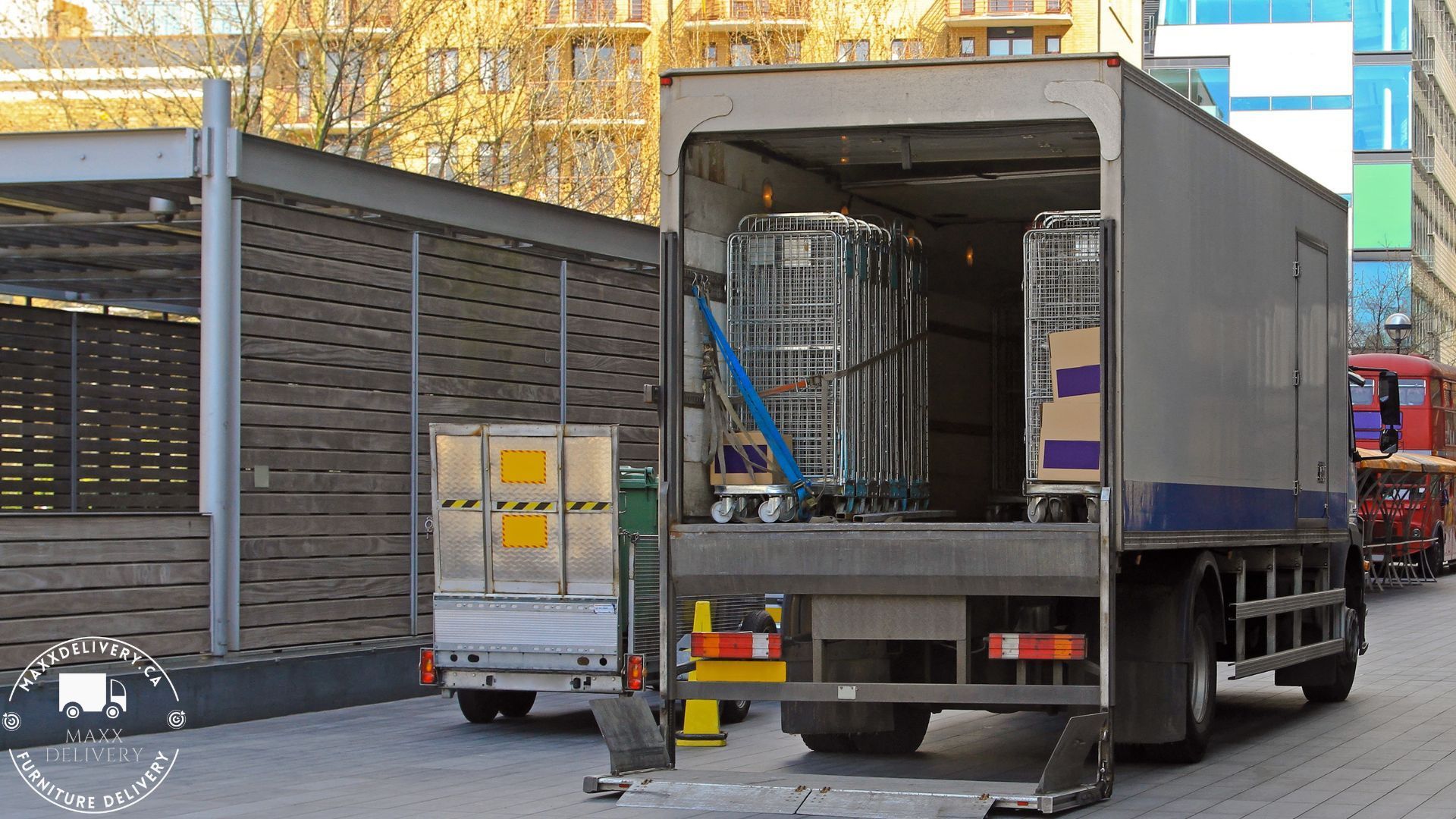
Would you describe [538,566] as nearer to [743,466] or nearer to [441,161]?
[743,466]

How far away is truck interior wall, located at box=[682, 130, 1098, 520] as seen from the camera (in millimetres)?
9805

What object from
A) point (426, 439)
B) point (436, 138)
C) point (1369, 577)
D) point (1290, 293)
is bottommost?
point (1369, 577)

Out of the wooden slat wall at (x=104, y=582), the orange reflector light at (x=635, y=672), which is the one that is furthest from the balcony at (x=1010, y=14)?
the orange reflector light at (x=635, y=672)

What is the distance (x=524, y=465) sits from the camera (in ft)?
39.0

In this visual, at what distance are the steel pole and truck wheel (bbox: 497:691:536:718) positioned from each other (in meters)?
1.89

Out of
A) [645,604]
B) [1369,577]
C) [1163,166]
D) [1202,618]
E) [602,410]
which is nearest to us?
[1163,166]

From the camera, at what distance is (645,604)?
1185 cm

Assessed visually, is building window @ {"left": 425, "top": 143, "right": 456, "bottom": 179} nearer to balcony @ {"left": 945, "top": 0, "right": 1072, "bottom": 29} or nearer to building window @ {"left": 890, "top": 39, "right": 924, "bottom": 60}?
building window @ {"left": 890, "top": 39, "right": 924, "bottom": 60}

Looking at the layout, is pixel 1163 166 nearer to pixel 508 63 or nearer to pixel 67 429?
pixel 67 429

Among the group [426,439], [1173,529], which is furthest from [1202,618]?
[426,439]

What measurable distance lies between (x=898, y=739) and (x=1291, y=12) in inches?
3040

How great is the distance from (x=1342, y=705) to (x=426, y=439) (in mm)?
7212

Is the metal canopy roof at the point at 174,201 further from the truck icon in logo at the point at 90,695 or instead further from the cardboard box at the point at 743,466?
the cardboard box at the point at 743,466

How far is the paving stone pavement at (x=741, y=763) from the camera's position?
29.8 ft
